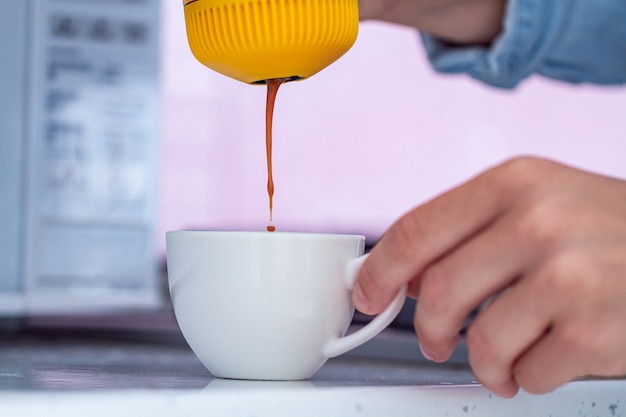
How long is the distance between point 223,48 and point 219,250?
12 cm

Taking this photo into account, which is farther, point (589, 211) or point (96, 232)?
point (96, 232)

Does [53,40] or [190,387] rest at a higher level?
[53,40]

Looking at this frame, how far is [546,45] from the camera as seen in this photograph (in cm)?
99

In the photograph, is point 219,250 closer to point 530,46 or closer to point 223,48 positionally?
point 223,48

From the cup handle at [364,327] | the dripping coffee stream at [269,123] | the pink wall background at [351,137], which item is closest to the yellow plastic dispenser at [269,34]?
the dripping coffee stream at [269,123]

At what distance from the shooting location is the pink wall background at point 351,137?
242 centimetres

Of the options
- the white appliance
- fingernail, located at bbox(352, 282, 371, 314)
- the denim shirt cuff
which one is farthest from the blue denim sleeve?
fingernail, located at bbox(352, 282, 371, 314)

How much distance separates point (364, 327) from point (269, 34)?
160 mm

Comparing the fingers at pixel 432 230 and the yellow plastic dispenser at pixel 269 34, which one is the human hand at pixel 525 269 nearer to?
the fingers at pixel 432 230

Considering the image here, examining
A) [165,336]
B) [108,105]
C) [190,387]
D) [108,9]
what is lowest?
[165,336]

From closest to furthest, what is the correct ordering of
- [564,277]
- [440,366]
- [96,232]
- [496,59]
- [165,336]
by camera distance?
1. [564,277]
2. [440,366]
3. [165,336]
4. [496,59]
5. [96,232]

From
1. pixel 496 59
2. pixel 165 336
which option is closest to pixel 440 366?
pixel 165 336

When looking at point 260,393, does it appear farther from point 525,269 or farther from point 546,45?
point 546,45

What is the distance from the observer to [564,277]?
1.10ft
